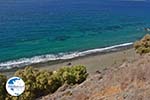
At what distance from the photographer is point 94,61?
228 feet

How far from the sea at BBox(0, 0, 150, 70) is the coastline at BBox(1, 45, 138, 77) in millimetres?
2999

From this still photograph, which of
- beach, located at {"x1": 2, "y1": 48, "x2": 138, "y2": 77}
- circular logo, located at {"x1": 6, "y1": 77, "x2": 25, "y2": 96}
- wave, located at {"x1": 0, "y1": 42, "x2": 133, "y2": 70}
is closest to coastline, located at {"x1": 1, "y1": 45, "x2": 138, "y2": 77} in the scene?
beach, located at {"x1": 2, "y1": 48, "x2": 138, "y2": 77}

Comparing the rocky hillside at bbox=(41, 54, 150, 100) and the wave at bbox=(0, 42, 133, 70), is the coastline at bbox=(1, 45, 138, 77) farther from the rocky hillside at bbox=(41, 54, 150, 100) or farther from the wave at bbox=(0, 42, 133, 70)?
the rocky hillside at bbox=(41, 54, 150, 100)

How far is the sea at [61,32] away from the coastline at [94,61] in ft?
9.84

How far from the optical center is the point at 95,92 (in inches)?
1160

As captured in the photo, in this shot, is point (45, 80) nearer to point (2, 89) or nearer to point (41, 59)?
point (2, 89)

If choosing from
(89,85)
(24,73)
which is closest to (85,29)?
(24,73)

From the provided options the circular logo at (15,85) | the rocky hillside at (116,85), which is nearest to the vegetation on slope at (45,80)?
the rocky hillside at (116,85)

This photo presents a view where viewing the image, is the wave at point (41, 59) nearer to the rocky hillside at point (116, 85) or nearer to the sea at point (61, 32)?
the sea at point (61, 32)

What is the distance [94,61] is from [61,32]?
37.4 metres

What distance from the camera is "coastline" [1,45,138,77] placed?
64.6 metres

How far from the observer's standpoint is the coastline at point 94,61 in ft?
212

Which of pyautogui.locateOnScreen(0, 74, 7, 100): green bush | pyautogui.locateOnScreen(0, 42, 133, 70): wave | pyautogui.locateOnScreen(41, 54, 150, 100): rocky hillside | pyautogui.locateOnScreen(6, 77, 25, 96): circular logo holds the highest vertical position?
pyautogui.locateOnScreen(6, 77, 25, 96): circular logo

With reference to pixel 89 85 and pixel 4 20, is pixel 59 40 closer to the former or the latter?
pixel 4 20
